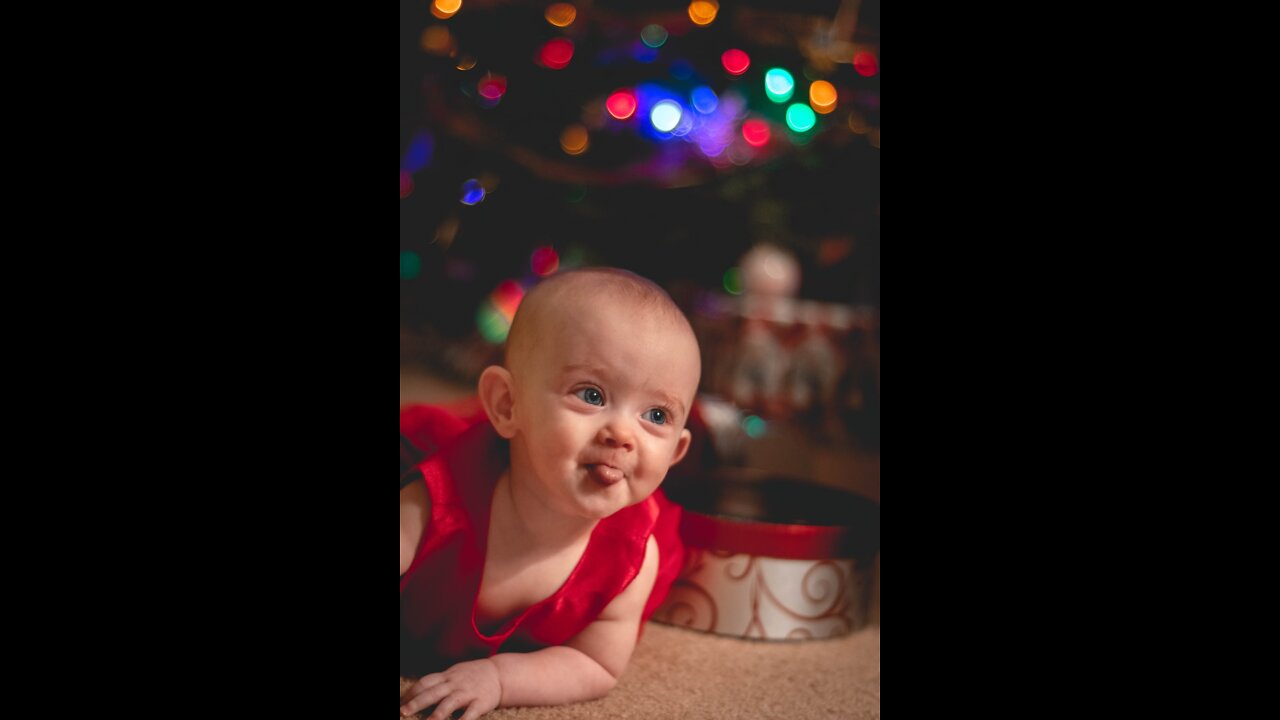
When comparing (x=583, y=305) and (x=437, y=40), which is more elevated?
(x=437, y=40)

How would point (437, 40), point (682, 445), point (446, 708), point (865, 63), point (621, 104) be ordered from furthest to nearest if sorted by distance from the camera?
point (621, 104), point (865, 63), point (437, 40), point (682, 445), point (446, 708)

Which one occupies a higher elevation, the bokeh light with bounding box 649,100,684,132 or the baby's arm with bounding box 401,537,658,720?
the bokeh light with bounding box 649,100,684,132

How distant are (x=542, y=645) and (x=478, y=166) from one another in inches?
31.2

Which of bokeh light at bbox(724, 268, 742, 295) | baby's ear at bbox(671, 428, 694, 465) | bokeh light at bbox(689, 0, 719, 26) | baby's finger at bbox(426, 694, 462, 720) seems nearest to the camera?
baby's finger at bbox(426, 694, 462, 720)

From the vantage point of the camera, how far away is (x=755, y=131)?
4.88 feet

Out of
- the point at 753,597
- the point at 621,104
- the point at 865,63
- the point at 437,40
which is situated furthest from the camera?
the point at 621,104

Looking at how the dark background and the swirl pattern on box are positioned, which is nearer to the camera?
the swirl pattern on box

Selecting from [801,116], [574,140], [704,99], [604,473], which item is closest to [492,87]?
[574,140]

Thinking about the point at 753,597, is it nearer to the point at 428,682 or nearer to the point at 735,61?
the point at 428,682

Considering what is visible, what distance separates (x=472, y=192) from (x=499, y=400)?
0.65 m

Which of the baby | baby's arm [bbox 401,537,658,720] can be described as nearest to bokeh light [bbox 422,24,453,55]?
the baby

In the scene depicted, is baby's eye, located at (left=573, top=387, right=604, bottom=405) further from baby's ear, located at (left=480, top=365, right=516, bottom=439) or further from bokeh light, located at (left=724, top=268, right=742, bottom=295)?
bokeh light, located at (left=724, top=268, right=742, bottom=295)

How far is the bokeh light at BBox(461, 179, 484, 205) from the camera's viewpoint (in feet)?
4.66

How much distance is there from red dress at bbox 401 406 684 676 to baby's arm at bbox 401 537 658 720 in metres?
0.02
